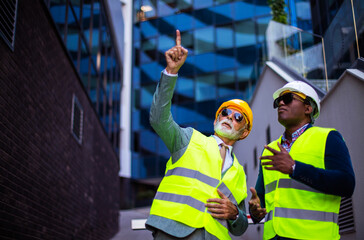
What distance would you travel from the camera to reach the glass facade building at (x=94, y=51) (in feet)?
32.7

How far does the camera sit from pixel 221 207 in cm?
345

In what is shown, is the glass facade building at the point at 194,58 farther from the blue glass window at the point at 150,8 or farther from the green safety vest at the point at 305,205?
the green safety vest at the point at 305,205

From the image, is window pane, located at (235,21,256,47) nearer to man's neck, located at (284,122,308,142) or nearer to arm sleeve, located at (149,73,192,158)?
man's neck, located at (284,122,308,142)

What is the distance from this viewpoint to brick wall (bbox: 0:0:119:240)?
5.98 metres

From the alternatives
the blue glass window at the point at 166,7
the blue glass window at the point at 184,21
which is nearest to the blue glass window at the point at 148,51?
the blue glass window at the point at 166,7

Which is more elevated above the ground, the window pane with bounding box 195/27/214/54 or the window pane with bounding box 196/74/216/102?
the window pane with bounding box 195/27/214/54

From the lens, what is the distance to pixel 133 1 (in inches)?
1082

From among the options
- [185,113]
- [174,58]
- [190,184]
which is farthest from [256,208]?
[185,113]

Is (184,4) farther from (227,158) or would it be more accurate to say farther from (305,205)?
(305,205)

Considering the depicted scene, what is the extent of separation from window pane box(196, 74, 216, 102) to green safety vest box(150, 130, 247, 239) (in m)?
21.9

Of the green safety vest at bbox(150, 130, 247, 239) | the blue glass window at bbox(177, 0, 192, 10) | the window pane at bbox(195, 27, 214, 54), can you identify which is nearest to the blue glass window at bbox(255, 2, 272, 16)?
the window pane at bbox(195, 27, 214, 54)

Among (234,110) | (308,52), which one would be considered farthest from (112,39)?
(234,110)

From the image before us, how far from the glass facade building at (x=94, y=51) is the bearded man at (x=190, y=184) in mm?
5545

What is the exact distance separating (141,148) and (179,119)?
2.94 m
